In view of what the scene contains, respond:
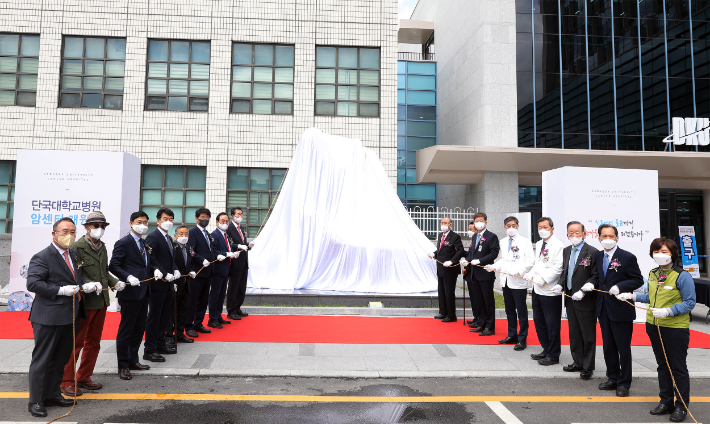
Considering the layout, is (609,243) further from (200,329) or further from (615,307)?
(200,329)

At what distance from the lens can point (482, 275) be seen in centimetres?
798

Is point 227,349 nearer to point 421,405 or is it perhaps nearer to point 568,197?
point 421,405

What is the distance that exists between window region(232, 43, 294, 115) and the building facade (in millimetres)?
30

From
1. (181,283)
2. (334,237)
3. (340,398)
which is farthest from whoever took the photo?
(334,237)

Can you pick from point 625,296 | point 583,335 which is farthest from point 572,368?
point 625,296

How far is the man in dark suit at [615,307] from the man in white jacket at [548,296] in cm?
74

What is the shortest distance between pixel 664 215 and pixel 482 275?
16021 millimetres

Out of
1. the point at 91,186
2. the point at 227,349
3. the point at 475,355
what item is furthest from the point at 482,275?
the point at 91,186

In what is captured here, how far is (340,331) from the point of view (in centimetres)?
782

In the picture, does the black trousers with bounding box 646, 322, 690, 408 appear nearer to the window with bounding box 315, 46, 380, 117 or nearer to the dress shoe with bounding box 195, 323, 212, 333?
the dress shoe with bounding box 195, 323, 212, 333

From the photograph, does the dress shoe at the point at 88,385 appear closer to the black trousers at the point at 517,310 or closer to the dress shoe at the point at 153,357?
the dress shoe at the point at 153,357

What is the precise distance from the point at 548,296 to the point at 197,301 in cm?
504

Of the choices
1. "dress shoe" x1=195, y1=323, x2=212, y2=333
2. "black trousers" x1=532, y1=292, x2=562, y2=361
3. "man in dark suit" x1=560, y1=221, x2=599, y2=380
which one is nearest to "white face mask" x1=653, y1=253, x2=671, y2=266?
"man in dark suit" x1=560, y1=221, x2=599, y2=380

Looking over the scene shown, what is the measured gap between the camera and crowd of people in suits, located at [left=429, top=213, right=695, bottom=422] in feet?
14.3
